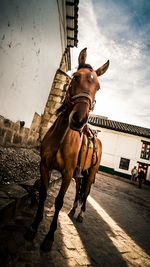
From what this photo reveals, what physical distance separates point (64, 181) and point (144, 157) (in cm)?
2148

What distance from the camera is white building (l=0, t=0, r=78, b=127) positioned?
2838 millimetres

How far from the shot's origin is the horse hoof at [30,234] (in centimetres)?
173

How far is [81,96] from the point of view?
67.1 inches

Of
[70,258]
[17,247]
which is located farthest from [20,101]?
[70,258]

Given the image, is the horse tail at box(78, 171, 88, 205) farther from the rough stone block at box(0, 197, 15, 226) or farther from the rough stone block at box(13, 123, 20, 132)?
the rough stone block at box(13, 123, 20, 132)

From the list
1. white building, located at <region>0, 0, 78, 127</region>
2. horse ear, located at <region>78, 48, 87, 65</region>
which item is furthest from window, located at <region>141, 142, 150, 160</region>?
horse ear, located at <region>78, 48, 87, 65</region>

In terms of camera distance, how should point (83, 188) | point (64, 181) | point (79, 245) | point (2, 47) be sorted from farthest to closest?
1. point (83, 188)
2. point (2, 47)
3. point (79, 245)
4. point (64, 181)

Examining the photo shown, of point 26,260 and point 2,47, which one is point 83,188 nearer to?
point 26,260

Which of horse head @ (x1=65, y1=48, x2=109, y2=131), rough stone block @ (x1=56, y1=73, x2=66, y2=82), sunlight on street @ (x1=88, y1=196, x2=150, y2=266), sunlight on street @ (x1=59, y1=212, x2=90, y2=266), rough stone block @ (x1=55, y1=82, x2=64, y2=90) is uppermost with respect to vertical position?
rough stone block @ (x1=56, y1=73, x2=66, y2=82)

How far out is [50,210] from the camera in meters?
2.83

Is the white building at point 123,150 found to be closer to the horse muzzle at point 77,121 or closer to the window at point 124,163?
the window at point 124,163

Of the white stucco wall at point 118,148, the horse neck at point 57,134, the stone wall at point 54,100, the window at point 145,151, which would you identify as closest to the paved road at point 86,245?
the horse neck at point 57,134

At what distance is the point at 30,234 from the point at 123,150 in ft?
67.0

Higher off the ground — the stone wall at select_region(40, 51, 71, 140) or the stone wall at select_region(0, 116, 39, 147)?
the stone wall at select_region(40, 51, 71, 140)
